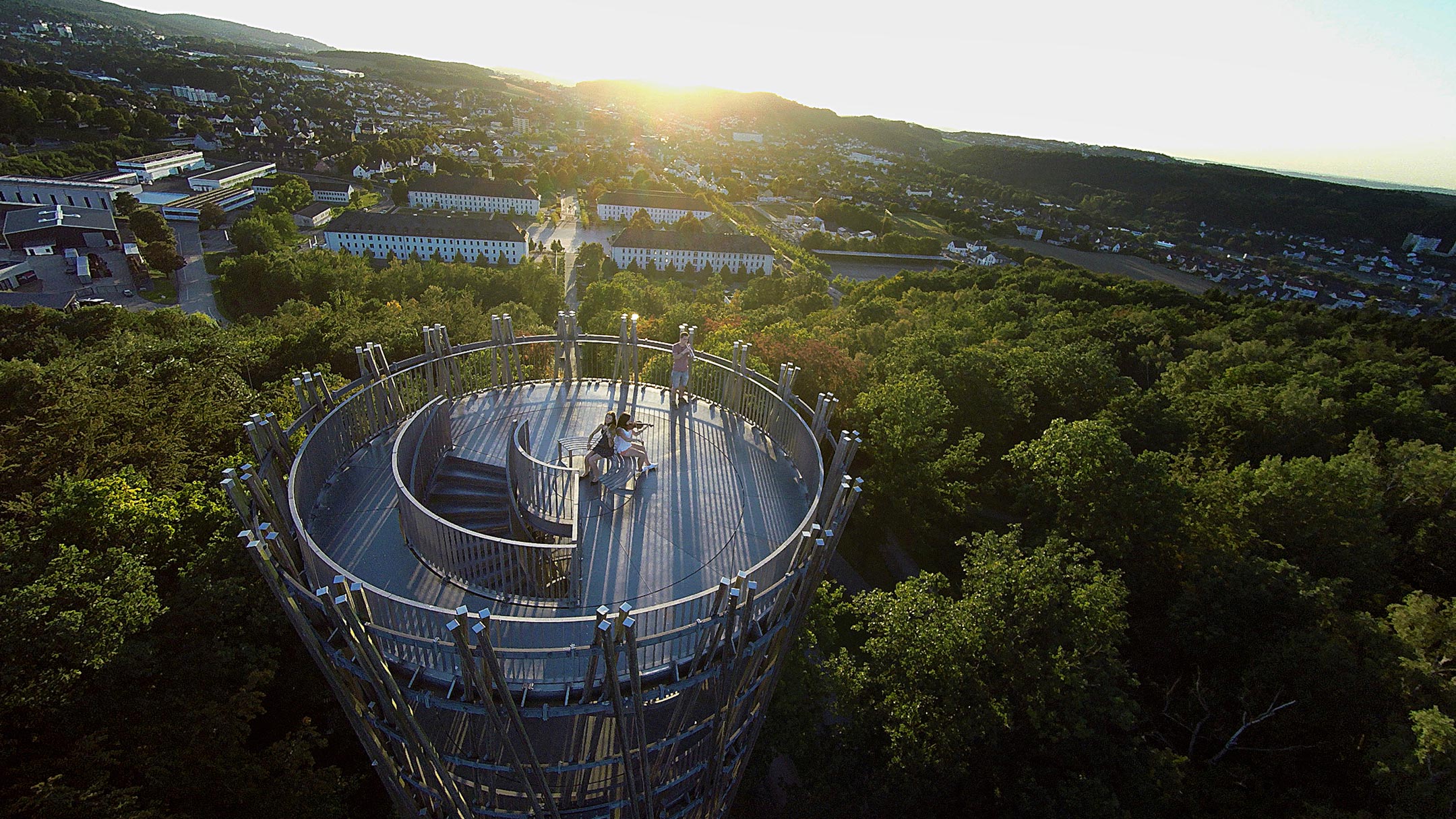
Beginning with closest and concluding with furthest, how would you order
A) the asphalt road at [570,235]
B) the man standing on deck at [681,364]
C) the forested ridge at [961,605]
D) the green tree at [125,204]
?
1. the forested ridge at [961,605]
2. the man standing on deck at [681,364]
3. the green tree at [125,204]
4. the asphalt road at [570,235]

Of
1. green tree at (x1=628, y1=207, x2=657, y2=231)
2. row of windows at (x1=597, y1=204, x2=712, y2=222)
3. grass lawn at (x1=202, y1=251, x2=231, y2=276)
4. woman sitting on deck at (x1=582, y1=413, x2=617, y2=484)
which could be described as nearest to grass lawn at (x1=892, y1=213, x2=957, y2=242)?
row of windows at (x1=597, y1=204, x2=712, y2=222)

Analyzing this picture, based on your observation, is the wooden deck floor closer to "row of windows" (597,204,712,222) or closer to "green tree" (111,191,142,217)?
"green tree" (111,191,142,217)

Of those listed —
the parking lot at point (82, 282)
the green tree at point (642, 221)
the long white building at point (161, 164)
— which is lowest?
the parking lot at point (82, 282)

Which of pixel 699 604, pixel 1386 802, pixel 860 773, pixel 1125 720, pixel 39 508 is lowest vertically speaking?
pixel 860 773

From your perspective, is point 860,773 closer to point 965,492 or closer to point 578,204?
point 965,492

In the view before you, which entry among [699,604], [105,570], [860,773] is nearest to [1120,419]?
[860,773]

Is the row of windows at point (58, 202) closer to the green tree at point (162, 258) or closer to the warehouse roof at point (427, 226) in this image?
the green tree at point (162, 258)

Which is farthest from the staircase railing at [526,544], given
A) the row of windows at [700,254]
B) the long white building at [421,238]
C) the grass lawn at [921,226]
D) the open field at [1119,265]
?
the grass lawn at [921,226]
